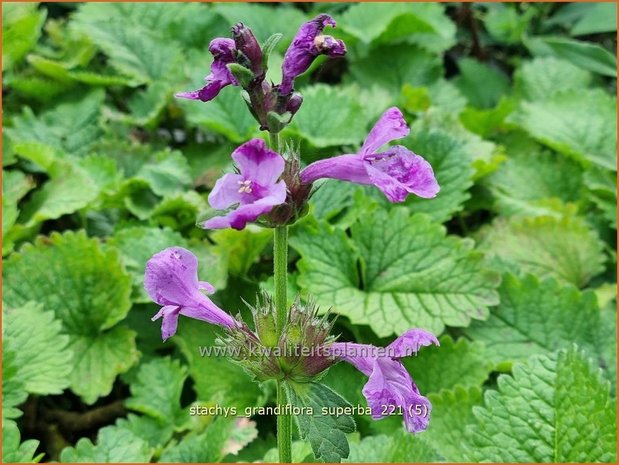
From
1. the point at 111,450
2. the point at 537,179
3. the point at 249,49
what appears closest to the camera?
the point at 249,49

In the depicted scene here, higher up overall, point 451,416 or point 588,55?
point 588,55

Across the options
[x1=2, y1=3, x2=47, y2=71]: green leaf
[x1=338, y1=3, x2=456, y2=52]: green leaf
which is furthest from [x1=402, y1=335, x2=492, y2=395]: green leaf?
[x1=2, y1=3, x2=47, y2=71]: green leaf

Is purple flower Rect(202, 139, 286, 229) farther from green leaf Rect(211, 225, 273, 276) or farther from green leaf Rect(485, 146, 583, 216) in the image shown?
green leaf Rect(485, 146, 583, 216)

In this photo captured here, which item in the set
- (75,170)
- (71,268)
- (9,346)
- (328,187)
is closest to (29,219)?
(75,170)

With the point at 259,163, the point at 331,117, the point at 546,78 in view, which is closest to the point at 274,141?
the point at 259,163

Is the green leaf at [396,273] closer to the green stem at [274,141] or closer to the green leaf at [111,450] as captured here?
the green leaf at [111,450]

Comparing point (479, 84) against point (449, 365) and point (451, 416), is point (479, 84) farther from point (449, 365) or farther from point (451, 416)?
point (451, 416)
